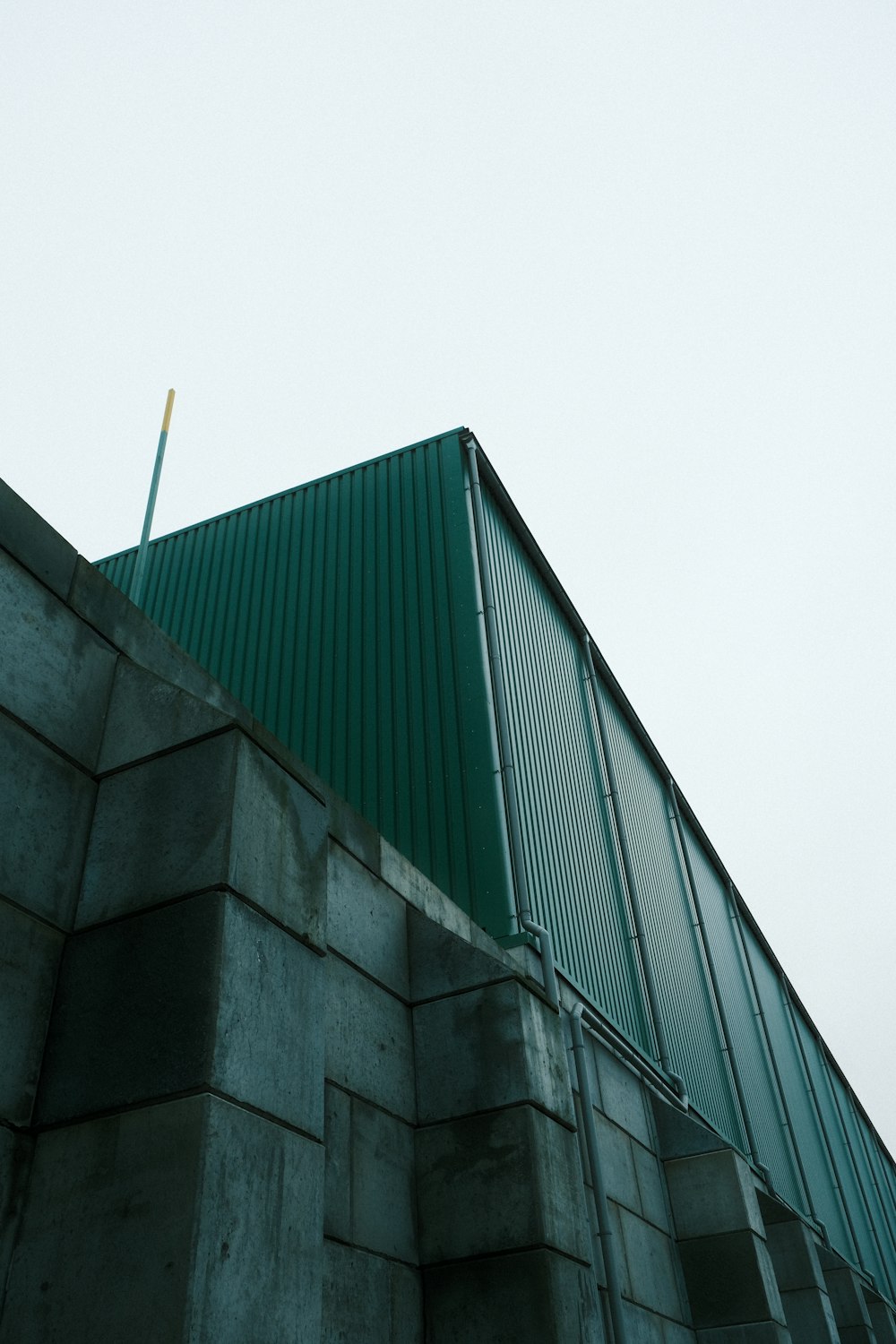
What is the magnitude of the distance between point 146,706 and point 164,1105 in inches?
99.6

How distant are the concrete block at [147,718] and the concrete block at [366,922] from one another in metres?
2.39

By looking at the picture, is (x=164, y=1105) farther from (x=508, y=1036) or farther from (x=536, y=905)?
(x=536, y=905)

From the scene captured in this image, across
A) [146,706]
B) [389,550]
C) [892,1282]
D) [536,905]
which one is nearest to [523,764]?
[536,905]

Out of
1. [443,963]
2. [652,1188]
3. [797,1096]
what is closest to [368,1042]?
[443,963]

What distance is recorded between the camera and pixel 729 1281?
13773 mm

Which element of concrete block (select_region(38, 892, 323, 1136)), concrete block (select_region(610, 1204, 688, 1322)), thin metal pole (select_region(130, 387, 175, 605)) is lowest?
concrete block (select_region(38, 892, 323, 1136))

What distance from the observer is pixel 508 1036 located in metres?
8.61

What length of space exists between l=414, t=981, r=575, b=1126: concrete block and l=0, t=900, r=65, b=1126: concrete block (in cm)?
404

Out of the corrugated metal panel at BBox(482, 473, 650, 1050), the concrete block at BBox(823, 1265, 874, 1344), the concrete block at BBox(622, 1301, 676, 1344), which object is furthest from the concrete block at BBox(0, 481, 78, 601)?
the concrete block at BBox(823, 1265, 874, 1344)

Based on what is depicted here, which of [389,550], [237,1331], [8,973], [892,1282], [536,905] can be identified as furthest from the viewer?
[892,1282]

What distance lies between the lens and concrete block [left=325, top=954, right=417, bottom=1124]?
318 inches

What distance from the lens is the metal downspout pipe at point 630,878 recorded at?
55.1ft

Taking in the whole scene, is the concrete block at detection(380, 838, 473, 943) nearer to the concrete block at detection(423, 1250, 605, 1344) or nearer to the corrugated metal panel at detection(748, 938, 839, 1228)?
the concrete block at detection(423, 1250, 605, 1344)

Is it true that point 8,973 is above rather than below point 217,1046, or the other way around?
above
